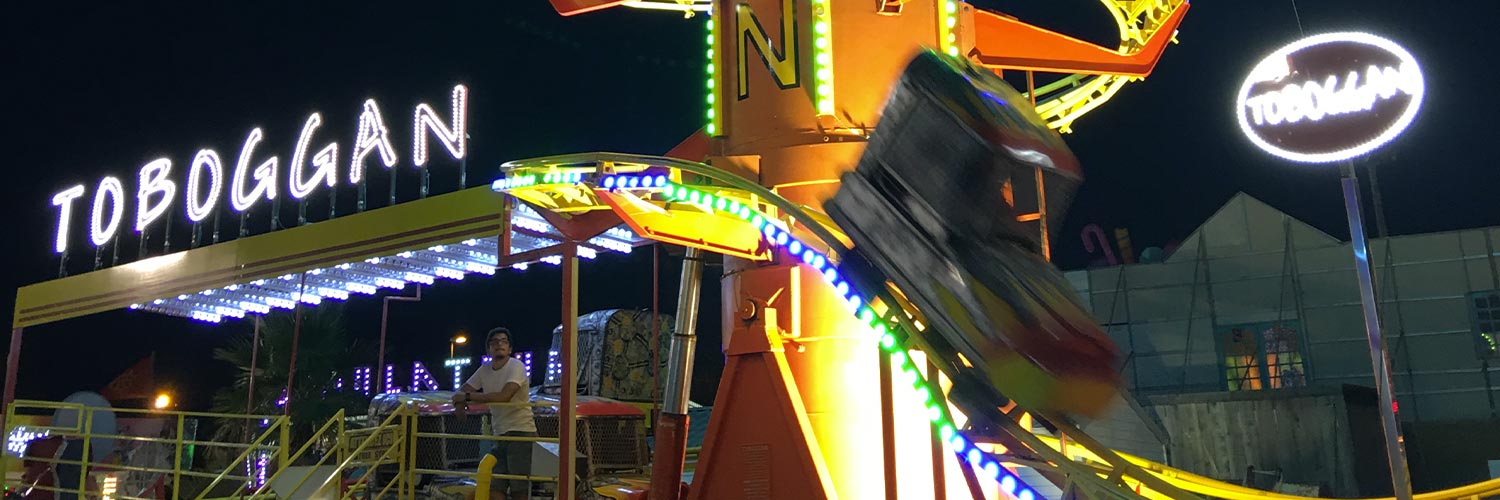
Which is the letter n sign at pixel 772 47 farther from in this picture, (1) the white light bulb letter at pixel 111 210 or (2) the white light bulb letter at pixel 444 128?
(1) the white light bulb letter at pixel 111 210

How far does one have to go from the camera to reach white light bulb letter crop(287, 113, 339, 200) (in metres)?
16.3

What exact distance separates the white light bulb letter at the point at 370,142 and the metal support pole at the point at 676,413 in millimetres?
9612

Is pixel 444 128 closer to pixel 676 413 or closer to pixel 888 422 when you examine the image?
pixel 676 413

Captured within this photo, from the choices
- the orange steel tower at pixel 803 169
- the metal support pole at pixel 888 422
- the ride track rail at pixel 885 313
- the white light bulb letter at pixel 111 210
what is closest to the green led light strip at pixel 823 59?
the orange steel tower at pixel 803 169

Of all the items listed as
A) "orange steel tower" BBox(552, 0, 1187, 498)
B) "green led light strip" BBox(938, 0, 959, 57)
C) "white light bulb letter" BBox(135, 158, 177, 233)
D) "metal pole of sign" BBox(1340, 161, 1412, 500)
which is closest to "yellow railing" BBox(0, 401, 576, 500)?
"orange steel tower" BBox(552, 0, 1187, 498)

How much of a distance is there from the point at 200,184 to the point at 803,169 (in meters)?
14.9

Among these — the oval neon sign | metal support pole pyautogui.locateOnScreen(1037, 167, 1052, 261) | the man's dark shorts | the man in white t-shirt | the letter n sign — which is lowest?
the man's dark shorts

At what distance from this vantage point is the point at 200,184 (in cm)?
1830

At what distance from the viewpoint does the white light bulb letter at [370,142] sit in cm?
1586

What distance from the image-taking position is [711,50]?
8328mm

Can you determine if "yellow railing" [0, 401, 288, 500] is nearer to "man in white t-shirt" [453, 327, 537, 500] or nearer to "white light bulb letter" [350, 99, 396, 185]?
"man in white t-shirt" [453, 327, 537, 500]

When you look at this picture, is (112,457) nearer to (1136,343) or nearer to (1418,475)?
(1136,343)

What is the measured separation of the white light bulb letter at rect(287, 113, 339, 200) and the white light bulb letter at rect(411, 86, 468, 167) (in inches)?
70.1

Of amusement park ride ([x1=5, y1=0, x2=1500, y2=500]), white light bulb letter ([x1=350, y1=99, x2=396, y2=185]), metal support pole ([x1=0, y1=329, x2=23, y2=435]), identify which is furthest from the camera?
white light bulb letter ([x1=350, y1=99, x2=396, y2=185])
